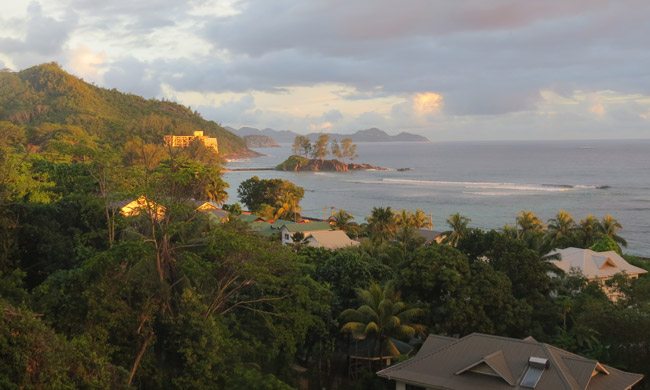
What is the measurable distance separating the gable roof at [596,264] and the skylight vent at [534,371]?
16526 millimetres

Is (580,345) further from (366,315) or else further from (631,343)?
(366,315)

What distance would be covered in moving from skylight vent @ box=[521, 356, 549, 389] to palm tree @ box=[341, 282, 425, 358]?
545cm

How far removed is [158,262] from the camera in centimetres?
1580

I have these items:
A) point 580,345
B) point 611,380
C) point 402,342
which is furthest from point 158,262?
point 580,345

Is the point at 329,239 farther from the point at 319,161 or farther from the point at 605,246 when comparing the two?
the point at 319,161

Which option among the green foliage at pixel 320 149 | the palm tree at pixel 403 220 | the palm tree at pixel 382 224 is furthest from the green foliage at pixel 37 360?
the green foliage at pixel 320 149

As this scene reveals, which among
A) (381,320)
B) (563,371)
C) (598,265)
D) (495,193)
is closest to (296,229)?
(598,265)

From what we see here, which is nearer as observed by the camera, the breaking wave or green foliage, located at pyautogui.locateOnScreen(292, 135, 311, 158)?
the breaking wave

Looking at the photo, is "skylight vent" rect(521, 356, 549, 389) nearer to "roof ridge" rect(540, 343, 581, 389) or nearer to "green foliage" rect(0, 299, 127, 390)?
"roof ridge" rect(540, 343, 581, 389)

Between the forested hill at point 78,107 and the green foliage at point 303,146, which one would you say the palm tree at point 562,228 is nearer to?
the forested hill at point 78,107

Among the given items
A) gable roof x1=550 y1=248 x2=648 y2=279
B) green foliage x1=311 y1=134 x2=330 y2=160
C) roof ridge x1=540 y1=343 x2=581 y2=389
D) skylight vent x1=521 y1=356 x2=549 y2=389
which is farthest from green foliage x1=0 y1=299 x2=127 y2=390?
green foliage x1=311 y1=134 x2=330 y2=160

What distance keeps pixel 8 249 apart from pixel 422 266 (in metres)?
14.0

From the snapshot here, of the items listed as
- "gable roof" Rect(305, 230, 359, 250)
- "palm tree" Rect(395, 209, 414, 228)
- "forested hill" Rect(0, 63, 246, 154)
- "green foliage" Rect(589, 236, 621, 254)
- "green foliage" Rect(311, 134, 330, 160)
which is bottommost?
"gable roof" Rect(305, 230, 359, 250)

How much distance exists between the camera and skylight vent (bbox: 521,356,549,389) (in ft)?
48.7
